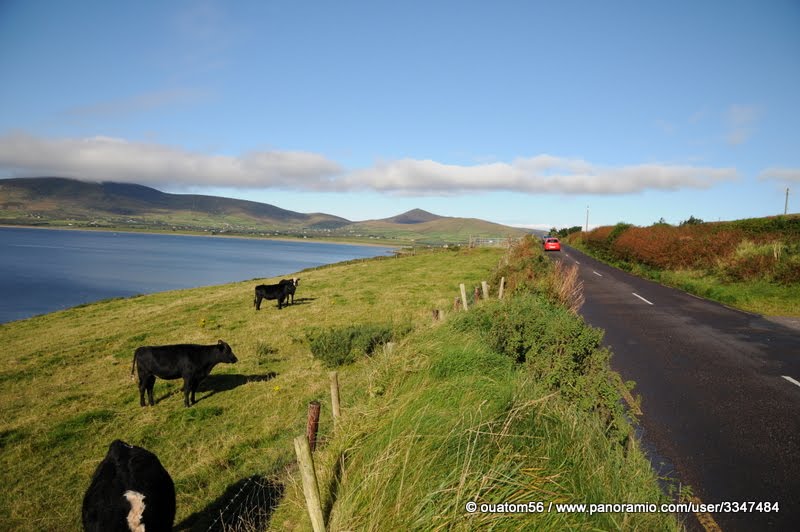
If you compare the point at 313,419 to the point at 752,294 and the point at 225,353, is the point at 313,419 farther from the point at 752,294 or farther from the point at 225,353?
the point at 752,294

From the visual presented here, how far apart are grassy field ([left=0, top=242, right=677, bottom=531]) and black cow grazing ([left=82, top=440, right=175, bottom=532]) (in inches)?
30.9

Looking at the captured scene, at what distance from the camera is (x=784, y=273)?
779 inches

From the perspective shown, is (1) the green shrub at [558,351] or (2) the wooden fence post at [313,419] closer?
(2) the wooden fence post at [313,419]

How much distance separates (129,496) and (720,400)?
991cm

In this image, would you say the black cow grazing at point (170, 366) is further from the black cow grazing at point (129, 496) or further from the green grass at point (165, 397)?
the black cow grazing at point (129, 496)

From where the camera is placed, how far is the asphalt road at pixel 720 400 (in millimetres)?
5466

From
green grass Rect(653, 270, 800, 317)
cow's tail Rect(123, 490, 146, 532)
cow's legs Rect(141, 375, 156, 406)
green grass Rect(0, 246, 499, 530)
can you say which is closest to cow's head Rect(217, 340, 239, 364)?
green grass Rect(0, 246, 499, 530)

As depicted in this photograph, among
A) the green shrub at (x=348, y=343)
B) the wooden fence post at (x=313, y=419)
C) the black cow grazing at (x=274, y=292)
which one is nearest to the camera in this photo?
the wooden fence post at (x=313, y=419)

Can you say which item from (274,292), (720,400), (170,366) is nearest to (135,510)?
(170,366)

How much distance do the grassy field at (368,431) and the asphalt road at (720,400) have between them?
3.84ft

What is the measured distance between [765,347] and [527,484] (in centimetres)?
1197

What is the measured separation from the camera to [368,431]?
209 inches

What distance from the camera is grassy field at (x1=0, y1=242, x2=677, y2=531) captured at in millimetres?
4078

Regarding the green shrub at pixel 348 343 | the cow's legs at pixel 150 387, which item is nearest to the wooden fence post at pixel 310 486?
the green shrub at pixel 348 343
